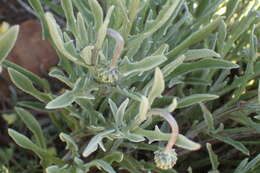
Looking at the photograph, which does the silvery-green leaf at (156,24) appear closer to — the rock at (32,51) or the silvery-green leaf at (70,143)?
the silvery-green leaf at (70,143)

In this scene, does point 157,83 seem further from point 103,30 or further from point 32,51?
point 32,51

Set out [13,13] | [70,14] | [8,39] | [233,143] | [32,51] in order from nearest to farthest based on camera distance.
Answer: [8,39] < [70,14] < [233,143] < [32,51] < [13,13]

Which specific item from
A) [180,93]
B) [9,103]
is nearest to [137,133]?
[180,93]

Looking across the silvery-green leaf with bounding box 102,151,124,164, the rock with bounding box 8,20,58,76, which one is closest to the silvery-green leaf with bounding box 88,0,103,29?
the silvery-green leaf with bounding box 102,151,124,164

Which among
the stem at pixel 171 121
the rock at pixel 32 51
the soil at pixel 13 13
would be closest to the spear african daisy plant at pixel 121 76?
the stem at pixel 171 121

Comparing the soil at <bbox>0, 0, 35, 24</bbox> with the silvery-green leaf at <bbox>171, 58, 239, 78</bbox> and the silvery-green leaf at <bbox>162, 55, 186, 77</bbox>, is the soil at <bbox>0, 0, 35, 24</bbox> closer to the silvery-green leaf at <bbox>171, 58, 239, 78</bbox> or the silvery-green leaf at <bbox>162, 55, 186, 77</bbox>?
the silvery-green leaf at <bbox>171, 58, 239, 78</bbox>

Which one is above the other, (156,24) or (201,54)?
(156,24)

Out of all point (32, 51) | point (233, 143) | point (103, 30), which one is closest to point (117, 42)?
point (103, 30)
